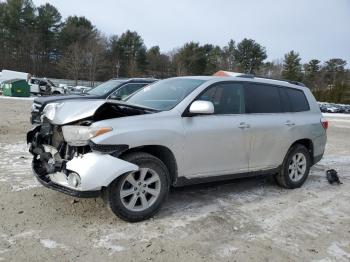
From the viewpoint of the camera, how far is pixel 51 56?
232ft

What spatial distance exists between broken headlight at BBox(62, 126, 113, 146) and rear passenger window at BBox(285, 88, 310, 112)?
353 cm

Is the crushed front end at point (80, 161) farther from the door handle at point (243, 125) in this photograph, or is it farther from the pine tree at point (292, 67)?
the pine tree at point (292, 67)

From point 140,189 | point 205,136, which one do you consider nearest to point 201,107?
point 205,136

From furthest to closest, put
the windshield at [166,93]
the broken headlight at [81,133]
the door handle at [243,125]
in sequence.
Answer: the door handle at [243,125] < the windshield at [166,93] < the broken headlight at [81,133]

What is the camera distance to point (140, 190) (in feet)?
14.7

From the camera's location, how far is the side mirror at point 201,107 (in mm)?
4734

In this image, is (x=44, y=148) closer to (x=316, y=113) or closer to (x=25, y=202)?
(x=25, y=202)

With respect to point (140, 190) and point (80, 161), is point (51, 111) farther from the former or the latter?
point (140, 190)

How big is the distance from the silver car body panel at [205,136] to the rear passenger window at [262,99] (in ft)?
0.36

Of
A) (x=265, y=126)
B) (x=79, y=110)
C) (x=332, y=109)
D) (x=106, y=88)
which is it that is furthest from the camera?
(x=332, y=109)

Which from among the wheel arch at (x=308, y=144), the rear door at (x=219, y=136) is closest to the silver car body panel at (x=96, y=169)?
the rear door at (x=219, y=136)

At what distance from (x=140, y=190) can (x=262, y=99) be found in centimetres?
256

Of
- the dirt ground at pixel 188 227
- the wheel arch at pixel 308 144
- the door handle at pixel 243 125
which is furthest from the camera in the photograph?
the wheel arch at pixel 308 144

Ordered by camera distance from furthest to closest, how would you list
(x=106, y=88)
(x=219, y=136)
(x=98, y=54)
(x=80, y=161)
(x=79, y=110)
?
(x=98, y=54)
(x=106, y=88)
(x=219, y=136)
(x=79, y=110)
(x=80, y=161)
